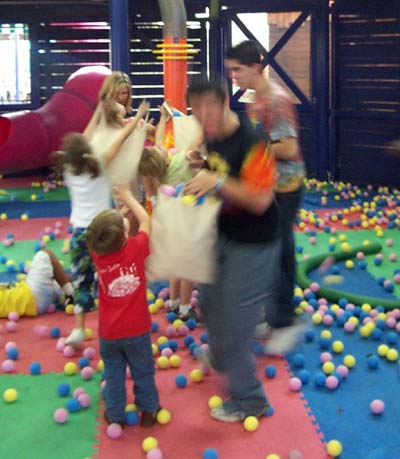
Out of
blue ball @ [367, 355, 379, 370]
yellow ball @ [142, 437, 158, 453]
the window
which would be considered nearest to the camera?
yellow ball @ [142, 437, 158, 453]

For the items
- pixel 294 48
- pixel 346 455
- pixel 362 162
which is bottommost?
pixel 346 455

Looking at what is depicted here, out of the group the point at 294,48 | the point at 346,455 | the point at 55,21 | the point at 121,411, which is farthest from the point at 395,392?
the point at 55,21

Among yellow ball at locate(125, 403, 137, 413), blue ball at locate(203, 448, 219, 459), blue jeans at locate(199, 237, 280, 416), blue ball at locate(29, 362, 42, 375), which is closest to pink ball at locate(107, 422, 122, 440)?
yellow ball at locate(125, 403, 137, 413)

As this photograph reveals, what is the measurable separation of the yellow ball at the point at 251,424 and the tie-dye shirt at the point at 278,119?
50.8 inches

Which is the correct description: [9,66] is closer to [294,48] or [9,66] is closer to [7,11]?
[7,11]

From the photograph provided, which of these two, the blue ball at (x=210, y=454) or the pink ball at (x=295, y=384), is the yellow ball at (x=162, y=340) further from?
the blue ball at (x=210, y=454)

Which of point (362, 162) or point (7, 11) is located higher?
point (7, 11)

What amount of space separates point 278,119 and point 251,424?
160 cm

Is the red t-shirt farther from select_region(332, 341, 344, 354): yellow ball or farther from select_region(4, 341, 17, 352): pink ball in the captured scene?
select_region(332, 341, 344, 354): yellow ball

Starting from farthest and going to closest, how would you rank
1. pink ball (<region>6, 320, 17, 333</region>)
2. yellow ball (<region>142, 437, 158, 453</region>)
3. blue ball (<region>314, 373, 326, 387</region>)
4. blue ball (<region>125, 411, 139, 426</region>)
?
pink ball (<region>6, 320, 17, 333</region>)
blue ball (<region>314, 373, 326, 387</region>)
blue ball (<region>125, 411, 139, 426</region>)
yellow ball (<region>142, 437, 158, 453</region>)

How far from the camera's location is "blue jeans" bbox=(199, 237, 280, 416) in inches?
127

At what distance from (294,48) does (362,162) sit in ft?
6.92

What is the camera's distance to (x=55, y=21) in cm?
1168

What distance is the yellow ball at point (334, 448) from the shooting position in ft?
10.5
